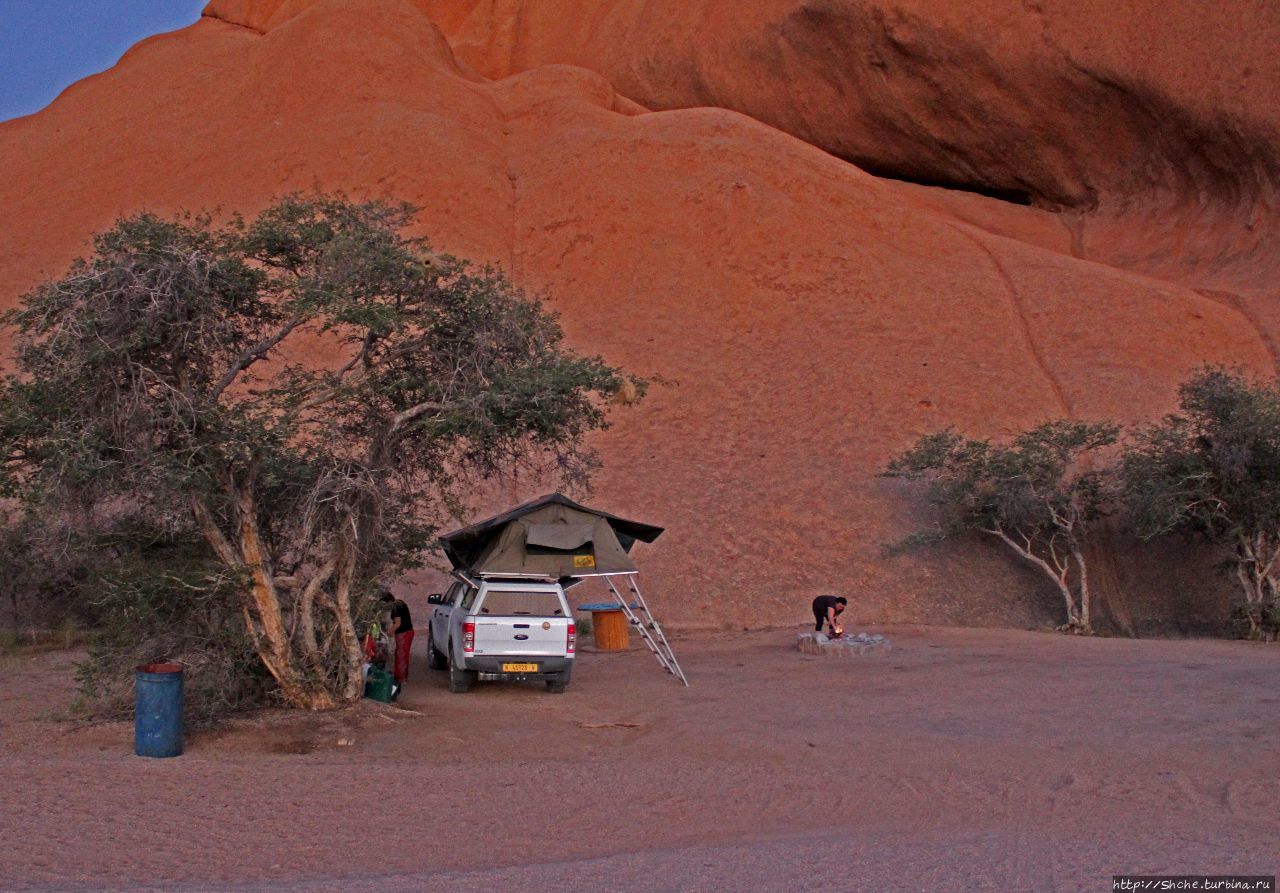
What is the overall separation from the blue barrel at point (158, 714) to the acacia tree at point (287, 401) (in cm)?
172

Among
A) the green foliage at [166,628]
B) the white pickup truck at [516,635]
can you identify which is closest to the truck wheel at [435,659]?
the white pickup truck at [516,635]

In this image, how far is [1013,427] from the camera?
93.3ft

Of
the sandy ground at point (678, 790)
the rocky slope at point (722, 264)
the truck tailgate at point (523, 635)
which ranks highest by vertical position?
the rocky slope at point (722, 264)

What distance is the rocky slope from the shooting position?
25.2m

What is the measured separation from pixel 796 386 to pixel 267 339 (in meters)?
19.6

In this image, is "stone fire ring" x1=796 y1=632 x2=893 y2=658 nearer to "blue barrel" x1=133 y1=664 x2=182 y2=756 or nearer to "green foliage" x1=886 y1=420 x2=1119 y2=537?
"green foliage" x1=886 y1=420 x2=1119 y2=537

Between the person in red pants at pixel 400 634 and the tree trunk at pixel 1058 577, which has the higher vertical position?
the tree trunk at pixel 1058 577

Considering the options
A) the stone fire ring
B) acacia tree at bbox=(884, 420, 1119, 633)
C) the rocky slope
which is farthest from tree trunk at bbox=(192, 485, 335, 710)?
acacia tree at bbox=(884, 420, 1119, 633)

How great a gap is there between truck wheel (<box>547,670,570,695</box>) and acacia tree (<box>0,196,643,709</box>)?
255cm

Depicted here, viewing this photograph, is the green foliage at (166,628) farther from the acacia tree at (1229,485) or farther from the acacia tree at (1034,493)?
the acacia tree at (1229,485)

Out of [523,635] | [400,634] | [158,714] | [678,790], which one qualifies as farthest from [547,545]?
[678,790]

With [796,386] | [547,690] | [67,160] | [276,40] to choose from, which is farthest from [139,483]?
[276,40]

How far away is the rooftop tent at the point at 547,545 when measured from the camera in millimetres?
15750

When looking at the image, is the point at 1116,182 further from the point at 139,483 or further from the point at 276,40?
the point at 139,483
